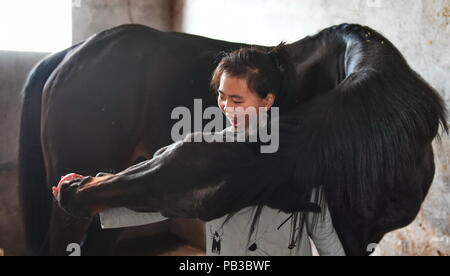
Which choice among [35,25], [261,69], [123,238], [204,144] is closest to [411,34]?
[261,69]

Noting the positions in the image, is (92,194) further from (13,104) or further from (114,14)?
(114,14)

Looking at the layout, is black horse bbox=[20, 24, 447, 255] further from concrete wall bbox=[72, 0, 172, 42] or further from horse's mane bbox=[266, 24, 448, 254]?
concrete wall bbox=[72, 0, 172, 42]

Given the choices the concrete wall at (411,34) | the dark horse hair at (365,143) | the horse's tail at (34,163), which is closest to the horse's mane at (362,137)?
the dark horse hair at (365,143)

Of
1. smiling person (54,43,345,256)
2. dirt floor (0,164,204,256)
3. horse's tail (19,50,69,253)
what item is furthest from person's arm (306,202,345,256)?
dirt floor (0,164,204,256)

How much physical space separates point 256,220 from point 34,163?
0.99 m

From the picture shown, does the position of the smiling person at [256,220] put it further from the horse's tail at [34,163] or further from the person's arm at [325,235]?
the horse's tail at [34,163]

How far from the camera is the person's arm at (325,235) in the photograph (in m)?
0.80

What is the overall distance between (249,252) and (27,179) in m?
0.98

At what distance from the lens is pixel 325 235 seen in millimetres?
807

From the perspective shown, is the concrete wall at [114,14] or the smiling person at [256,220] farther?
the concrete wall at [114,14]

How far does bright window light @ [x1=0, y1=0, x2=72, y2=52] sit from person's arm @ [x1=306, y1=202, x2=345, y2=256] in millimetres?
1814

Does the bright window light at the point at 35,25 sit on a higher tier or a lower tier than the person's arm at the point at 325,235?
higher

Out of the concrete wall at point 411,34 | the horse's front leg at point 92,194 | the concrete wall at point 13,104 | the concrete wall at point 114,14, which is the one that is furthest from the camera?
the concrete wall at point 114,14

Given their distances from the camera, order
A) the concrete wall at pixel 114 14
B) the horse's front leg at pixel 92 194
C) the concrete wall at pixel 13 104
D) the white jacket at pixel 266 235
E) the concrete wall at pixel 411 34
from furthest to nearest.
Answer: the concrete wall at pixel 114 14, the concrete wall at pixel 13 104, the concrete wall at pixel 411 34, the white jacket at pixel 266 235, the horse's front leg at pixel 92 194
